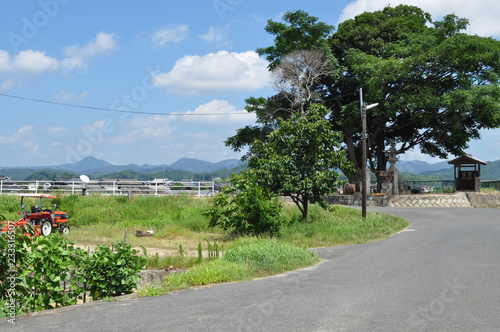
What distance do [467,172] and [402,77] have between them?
9.74 m

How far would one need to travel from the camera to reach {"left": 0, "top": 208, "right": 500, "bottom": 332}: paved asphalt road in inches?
237

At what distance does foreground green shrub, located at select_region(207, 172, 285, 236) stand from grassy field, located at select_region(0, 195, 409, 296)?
63 centimetres

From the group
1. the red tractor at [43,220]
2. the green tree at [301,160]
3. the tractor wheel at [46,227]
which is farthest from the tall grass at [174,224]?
the green tree at [301,160]

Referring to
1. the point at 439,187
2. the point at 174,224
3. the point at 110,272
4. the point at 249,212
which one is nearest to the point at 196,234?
the point at 174,224

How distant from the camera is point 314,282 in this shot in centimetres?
903

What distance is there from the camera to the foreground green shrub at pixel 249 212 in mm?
16625

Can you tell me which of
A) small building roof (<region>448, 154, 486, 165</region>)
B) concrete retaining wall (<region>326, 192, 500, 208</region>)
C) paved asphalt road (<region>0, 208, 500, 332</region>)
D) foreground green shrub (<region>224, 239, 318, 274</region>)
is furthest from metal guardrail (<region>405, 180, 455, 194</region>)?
foreground green shrub (<region>224, 239, 318, 274</region>)

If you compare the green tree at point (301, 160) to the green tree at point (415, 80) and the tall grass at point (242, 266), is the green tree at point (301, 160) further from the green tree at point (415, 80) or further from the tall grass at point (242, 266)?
the green tree at point (415, 80)

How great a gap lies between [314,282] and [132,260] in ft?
12.2

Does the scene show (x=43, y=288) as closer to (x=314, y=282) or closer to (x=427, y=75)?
(x=314, y=282)

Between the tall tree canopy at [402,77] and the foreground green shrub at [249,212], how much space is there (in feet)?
47.1

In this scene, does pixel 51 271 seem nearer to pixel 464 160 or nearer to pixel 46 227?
pixel 46 227

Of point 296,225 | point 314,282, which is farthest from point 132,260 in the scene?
point 296,225

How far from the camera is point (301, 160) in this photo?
19516 millimetres
